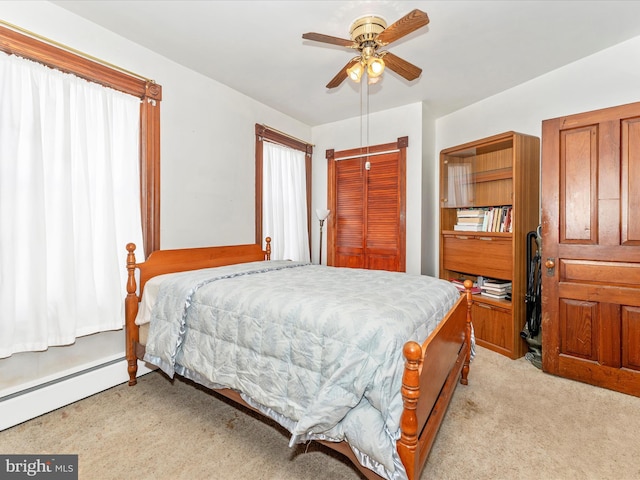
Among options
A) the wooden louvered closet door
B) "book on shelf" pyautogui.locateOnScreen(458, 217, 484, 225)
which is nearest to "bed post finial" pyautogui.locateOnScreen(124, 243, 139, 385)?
the wooden louvered closet door

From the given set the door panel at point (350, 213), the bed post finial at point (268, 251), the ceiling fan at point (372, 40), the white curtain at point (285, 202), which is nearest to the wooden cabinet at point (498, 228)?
the door panel at point (350, 213)

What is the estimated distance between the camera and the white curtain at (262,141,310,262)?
12.5 feet

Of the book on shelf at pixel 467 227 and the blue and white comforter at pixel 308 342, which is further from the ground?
the book on shelf at pixel 467 227

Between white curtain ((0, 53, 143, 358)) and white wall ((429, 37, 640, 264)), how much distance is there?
3479mm

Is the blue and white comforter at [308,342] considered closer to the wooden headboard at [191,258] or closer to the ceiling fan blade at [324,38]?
the wooden headboard at [191,258]

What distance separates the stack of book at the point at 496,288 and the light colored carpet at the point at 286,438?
92 centimetres

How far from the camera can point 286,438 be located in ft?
5.82

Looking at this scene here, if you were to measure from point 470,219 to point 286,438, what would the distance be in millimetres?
2770

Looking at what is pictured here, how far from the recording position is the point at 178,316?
1.96 meters

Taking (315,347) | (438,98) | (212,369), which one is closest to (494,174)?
(438,98)

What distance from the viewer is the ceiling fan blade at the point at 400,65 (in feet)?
6.81

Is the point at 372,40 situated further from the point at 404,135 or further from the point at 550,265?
the point at 550,265

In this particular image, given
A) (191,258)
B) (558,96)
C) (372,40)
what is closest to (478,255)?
(558,96)

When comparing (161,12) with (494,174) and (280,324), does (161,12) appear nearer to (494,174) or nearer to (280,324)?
(280,324)
